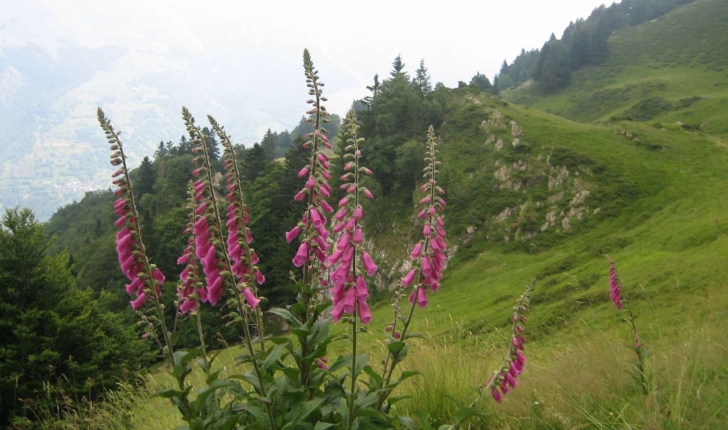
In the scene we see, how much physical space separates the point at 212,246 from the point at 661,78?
106 m

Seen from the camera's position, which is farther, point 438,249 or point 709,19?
point 709,19

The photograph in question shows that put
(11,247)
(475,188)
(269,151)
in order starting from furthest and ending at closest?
(269,151) → (475,188) → (11,247)

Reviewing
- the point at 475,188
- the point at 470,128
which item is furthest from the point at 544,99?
the point at 475,188

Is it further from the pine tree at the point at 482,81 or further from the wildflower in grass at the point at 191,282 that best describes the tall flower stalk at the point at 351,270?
the pine tree at the point at 482,81

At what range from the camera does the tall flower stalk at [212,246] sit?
3203mm

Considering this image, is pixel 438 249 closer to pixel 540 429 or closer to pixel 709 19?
pixel 540 429

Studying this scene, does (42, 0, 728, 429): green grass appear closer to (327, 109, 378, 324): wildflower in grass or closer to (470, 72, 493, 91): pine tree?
(327, 109, 378, 324): wildflower in grass

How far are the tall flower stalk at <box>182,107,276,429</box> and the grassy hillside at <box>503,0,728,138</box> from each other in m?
61.1

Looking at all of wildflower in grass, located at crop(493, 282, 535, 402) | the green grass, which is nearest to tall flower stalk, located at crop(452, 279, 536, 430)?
wildflower in grass, located at crop(493, 282, 535, 402)

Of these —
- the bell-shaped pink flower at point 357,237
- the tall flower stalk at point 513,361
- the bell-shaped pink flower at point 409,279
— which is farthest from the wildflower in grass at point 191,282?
the tall flower stalk at point 513,361

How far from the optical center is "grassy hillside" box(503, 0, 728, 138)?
6544cm

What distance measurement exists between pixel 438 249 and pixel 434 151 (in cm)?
107

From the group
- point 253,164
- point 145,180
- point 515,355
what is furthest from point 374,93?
point 515,355

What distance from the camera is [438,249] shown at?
3809 millimetres
